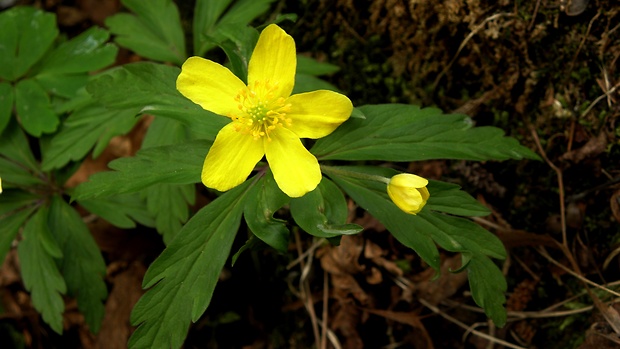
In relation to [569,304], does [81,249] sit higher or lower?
lower

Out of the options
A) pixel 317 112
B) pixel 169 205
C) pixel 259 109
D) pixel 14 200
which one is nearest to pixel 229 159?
pixel 259 109

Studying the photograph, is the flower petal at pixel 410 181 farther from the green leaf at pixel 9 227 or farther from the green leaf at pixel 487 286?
the green leaf at pixel 9 227

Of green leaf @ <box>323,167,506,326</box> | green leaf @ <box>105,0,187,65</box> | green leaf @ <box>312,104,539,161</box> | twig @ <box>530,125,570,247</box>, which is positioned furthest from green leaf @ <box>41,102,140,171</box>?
twig @ <box>530,125,570,247</box>

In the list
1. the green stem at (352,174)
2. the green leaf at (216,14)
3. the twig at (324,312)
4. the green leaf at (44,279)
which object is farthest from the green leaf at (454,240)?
the green leaf at (44,279)

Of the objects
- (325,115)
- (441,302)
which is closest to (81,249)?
(325,115)

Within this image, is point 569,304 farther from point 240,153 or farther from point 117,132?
point 117,132

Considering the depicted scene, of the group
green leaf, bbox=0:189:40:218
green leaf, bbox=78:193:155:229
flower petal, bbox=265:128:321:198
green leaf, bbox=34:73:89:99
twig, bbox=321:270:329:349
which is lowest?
twig, bbox=321:270:329:349

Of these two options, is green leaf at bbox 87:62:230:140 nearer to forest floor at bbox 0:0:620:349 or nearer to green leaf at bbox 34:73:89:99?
green leaf at bbox 34:73:89:99
